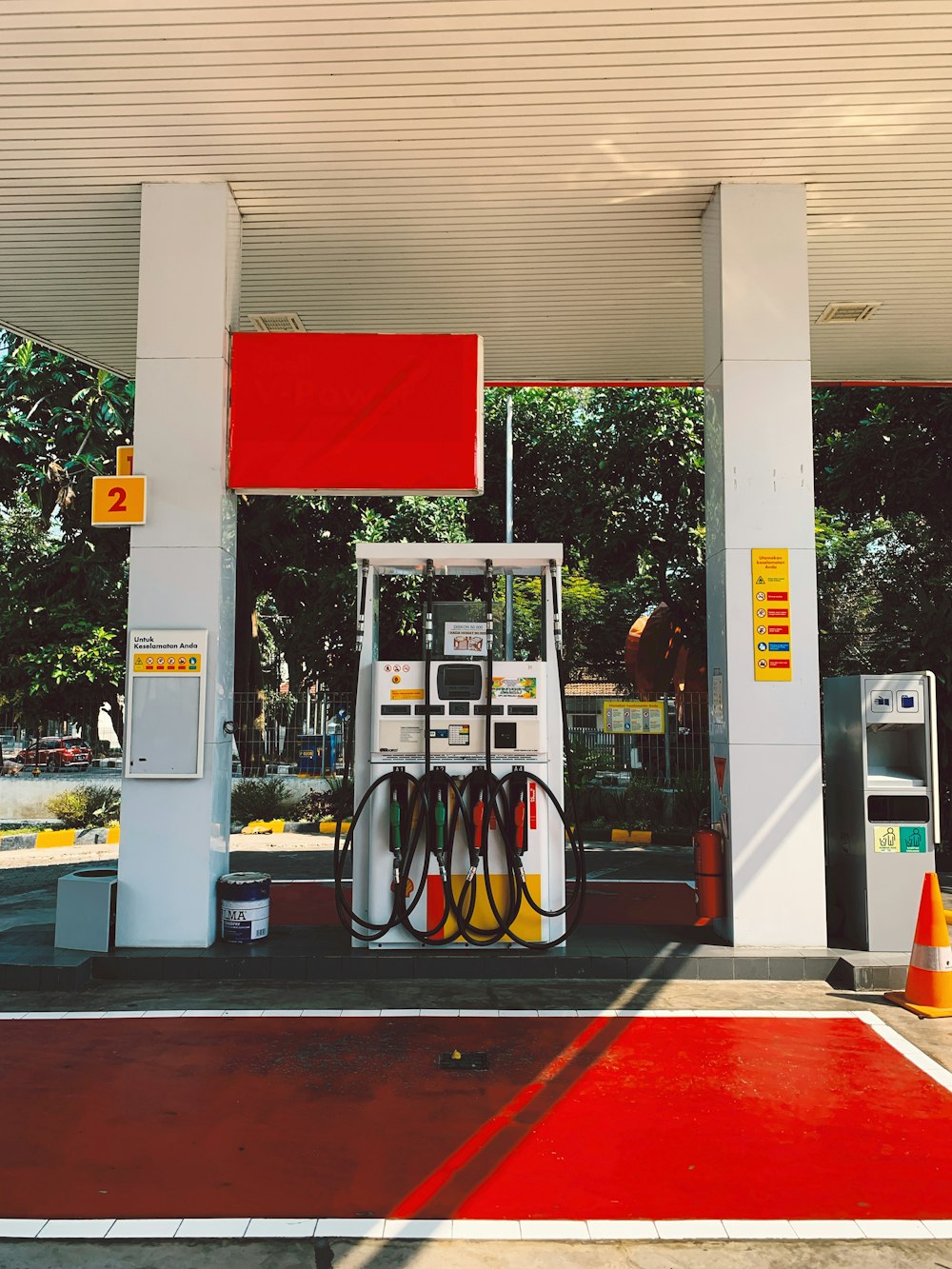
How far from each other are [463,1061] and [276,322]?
22.0 feet

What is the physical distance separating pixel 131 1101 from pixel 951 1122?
3122mm

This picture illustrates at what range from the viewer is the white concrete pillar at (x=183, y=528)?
618 centimetres

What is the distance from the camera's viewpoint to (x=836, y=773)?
255 inches

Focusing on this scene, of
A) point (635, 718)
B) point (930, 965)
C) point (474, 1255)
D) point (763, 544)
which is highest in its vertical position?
point (763, 544)

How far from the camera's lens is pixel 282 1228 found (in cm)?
302

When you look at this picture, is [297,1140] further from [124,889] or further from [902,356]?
[902,356]

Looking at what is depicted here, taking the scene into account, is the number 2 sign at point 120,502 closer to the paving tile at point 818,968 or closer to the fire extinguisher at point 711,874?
the fire extinguisher at point 711,874

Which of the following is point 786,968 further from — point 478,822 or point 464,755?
point 464,755

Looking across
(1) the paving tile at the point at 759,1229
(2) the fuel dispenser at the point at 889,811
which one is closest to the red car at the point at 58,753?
(2) the fuel dispenser at the point at 889,811

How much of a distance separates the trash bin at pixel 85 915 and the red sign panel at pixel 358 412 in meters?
2.60

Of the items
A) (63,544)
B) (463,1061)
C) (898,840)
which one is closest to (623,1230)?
(463,1061)

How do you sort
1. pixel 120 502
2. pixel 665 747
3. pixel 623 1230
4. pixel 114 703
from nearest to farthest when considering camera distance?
pixel 623 1230
pixel 120 502
pixel 665 747
pixel 114 703

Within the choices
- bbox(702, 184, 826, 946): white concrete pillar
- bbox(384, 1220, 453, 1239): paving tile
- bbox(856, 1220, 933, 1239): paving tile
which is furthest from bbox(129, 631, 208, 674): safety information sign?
bbox(856, 1220, 933, 1239): paving tile

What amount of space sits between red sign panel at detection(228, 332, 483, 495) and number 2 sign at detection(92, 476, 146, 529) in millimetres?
639
